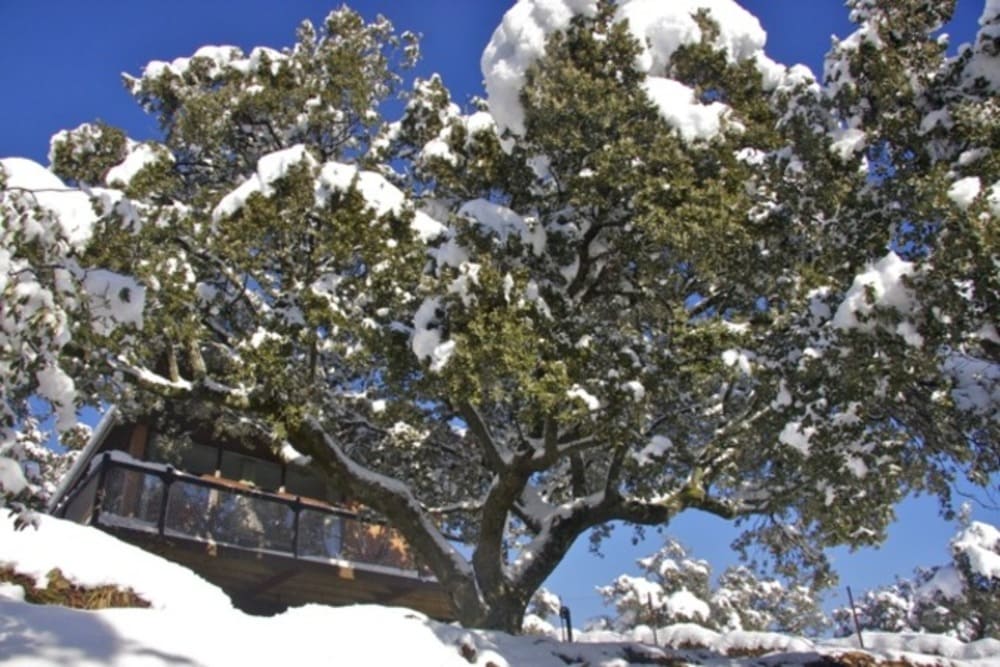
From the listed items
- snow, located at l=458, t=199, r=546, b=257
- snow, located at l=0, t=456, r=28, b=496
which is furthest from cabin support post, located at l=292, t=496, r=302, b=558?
snow, located at l=0, t=456, r=28, b=496

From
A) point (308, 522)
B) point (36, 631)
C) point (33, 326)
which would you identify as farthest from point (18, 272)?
point (308, 522)

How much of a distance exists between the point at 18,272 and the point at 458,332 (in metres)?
6.09

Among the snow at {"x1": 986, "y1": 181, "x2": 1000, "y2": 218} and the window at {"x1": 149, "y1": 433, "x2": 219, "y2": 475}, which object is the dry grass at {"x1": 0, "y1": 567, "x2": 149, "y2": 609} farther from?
the snow at {"x1": 986, "y1": 181, "x2": 1000, "y2": 218}

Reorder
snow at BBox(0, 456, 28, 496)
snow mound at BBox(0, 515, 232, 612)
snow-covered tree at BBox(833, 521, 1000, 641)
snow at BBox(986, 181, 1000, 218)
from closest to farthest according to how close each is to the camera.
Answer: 1. snow at BBox(0, 456, 28, 496)
2. snow at BBox(986, 181, 1000, 218)
3. snow mound at BBox(0, 515, 232, 612)
4. snow-covered tree at BBox(833, 521, 1000, 641)

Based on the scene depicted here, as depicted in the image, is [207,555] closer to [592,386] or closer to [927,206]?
[592,386]

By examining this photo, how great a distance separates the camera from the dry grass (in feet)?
26.5

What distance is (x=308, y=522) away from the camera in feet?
58.3

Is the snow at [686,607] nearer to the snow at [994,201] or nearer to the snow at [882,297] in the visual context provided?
the snow at [882,297]

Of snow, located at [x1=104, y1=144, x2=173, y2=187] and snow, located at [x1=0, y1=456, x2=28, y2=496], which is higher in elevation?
snow, located at [x1=104, y1=144, x2=173, y2=187]

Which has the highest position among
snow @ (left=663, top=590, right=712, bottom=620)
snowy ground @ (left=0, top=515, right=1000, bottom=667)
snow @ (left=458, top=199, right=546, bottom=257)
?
snow @ (left=458, top=199, right=546, bottom=257)

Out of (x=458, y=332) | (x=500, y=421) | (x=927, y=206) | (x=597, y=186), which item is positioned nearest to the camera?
(x=927, y=206)

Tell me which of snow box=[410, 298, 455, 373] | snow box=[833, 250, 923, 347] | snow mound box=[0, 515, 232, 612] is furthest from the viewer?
snow box=[410, 298, 455, 373]

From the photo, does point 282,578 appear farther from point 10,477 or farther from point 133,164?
point 10,477

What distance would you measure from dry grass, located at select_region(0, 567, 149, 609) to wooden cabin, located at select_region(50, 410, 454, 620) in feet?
16.2
